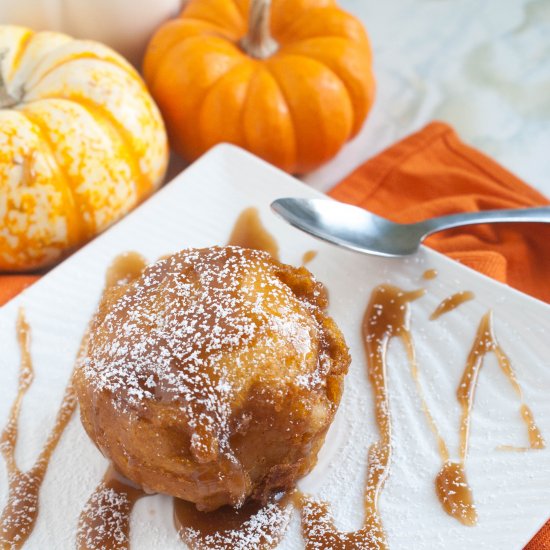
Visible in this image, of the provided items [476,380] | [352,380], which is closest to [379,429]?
[352,380]

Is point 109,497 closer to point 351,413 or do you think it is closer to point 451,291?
point 351,413

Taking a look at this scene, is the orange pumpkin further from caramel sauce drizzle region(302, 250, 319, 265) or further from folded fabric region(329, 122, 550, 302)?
caramel sauce drizzle region(302, 250, 319, 265)

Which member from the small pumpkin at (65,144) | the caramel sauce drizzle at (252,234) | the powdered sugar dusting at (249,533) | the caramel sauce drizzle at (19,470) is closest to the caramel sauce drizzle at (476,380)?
the powdered sugar dusting at (249,533)

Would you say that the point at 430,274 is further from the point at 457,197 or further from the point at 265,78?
the point at 265,78

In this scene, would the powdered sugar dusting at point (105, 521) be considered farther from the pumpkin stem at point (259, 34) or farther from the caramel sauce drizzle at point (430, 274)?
the pumpkin stem at point (259, 34)

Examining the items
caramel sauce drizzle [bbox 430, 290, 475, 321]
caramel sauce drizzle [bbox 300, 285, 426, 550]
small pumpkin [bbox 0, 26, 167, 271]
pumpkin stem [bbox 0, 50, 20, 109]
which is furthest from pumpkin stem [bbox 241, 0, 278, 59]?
caramel sauce drizzle [bbox 430, 290, 475, 321]

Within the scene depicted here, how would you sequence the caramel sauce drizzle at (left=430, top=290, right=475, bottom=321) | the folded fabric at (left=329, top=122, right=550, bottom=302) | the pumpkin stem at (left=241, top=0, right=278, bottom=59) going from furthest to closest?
the pumpkin stem at (left=241, top=0, right=278, bottom=59), the folded fabric at (left=329, top=122, right=550, bottom=302), the caramel sauce drizzle at (left=430, top=290, right=475, bottom=321)
